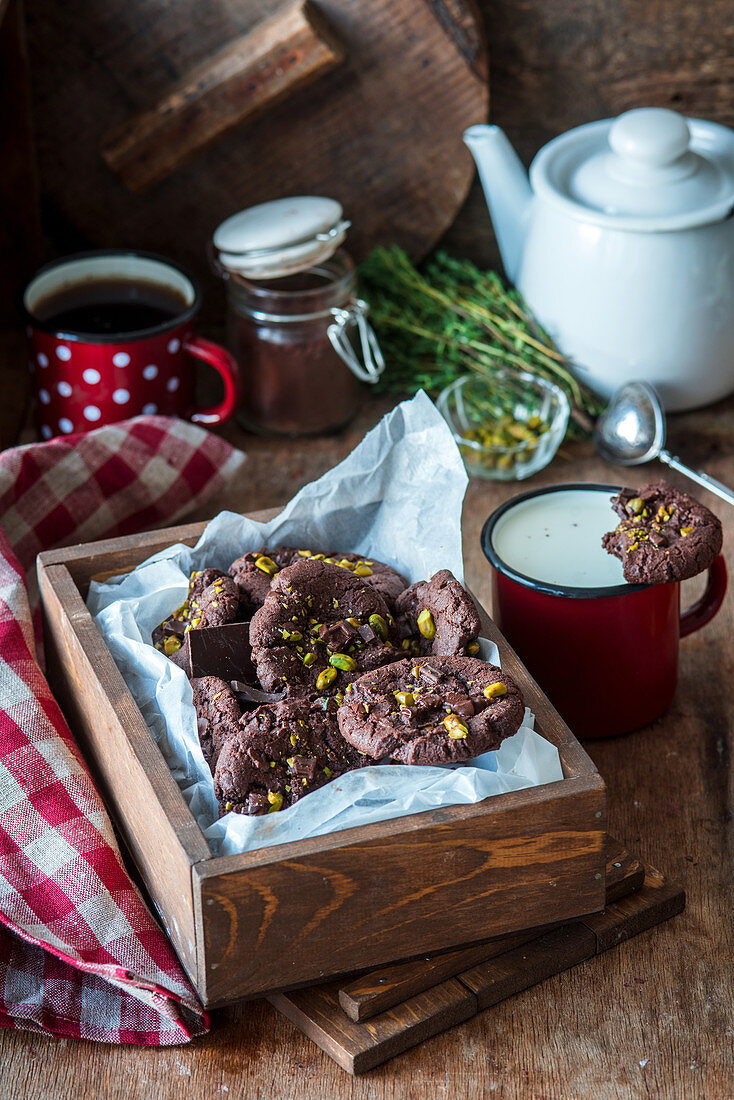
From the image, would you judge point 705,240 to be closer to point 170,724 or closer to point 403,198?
point 403,198

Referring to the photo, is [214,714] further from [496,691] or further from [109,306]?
[109,306]

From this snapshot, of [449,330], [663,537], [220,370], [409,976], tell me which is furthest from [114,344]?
[409,976]

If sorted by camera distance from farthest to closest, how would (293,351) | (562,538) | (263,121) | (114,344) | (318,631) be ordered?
(263,121) < (293,351) < (114,344) < (562,538) < (318,631)

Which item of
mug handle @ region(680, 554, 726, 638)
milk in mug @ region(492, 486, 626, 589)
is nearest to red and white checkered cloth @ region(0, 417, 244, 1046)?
milk in mug @ region(492, 486, 626, 589)

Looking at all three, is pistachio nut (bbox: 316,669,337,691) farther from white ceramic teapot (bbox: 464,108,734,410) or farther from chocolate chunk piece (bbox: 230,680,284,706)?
white ceramic teapot (bbox: 464,108,734,410)

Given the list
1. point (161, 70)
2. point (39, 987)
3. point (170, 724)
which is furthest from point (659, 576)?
point (161, 70)

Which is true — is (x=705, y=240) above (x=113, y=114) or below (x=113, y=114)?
below

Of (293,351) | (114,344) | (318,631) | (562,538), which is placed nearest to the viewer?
(318,631)
